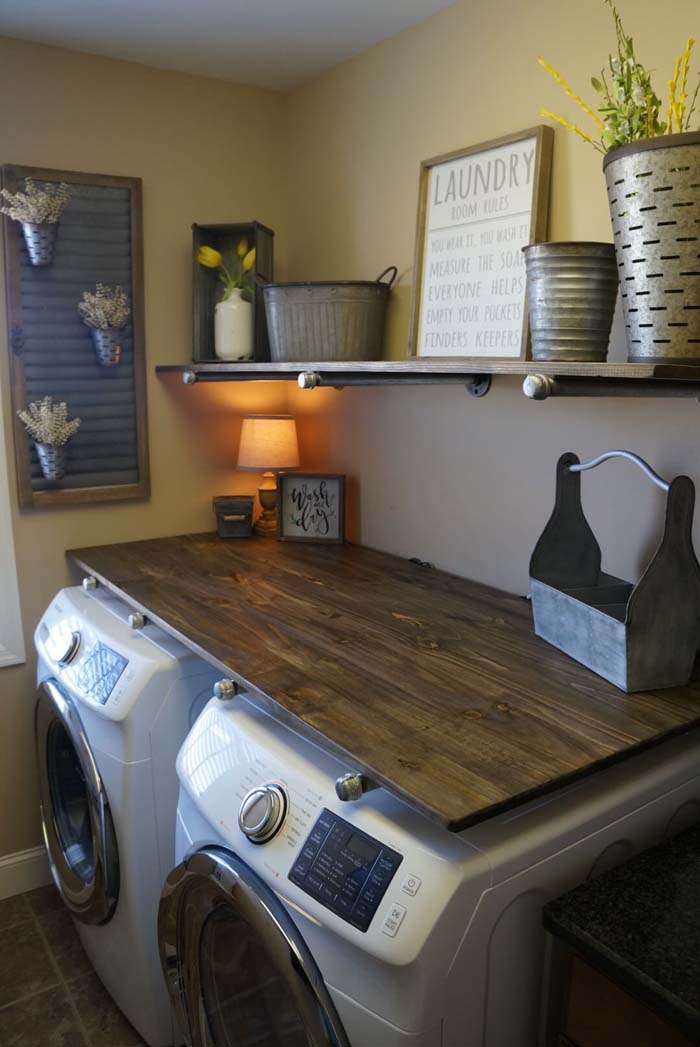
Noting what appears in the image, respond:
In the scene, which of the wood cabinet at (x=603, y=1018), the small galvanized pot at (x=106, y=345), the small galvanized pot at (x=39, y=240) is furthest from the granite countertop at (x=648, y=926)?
the small galvanized pot at (x=39, y=240)

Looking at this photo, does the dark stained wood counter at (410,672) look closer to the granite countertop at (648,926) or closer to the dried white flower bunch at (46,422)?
the granite countertop at (648,926)

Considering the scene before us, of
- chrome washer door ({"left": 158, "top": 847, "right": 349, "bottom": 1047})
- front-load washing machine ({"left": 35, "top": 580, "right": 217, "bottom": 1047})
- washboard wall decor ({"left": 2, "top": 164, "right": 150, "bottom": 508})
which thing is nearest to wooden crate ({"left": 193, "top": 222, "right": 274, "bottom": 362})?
washboard wall decor ({"left": 2, "top": 164, "right": 150, "bottom": 508})

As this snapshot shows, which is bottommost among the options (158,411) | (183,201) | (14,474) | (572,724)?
(572,724)

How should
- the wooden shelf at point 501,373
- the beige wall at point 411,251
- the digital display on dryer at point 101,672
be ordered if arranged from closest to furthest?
the wooden shelf at point 501,373, the beige wall at point 411,251, the digital display on dryer at point 101,672

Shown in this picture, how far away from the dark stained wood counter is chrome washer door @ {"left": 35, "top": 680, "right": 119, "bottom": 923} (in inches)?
13.5

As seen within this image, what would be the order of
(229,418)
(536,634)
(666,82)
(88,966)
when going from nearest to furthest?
(666,82) < (536,634) < (88,966) < (229,418)

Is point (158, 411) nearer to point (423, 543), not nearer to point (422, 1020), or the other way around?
point (423, 543)

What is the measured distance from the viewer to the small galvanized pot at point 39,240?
2119mm

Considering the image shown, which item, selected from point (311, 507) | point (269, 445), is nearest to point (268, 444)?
point (269, 445)

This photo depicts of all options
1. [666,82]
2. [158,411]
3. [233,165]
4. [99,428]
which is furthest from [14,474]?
[666,82]

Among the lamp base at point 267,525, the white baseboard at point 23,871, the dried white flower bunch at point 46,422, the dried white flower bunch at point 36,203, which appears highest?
the dried white flower bunch at point 36,203

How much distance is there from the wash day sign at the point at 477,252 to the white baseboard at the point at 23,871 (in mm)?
1885

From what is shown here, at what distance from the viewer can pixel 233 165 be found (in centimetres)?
248

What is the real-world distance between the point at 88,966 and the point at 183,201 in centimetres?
218
